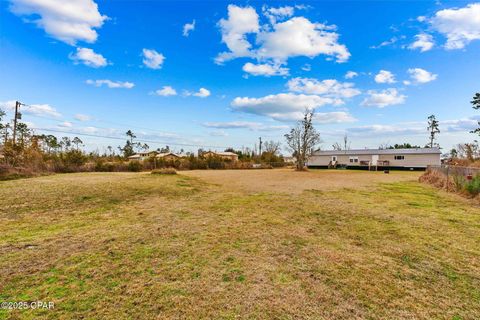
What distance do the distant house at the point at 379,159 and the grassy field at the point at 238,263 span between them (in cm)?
3281

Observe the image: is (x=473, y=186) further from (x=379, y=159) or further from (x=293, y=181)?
(x=379, y=159)

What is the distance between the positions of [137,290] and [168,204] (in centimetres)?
479

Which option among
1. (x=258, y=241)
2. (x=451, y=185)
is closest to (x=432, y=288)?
(x=258, y=241)

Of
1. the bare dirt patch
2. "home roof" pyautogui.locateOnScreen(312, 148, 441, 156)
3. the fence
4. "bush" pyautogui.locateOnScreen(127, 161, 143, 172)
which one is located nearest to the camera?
the fence

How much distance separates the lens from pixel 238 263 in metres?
3.12

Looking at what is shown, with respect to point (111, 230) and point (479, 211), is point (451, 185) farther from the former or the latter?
point (111, 230)

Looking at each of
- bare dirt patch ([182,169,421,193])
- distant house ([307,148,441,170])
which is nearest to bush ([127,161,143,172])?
bare dirt patch ([182,169,421,193])

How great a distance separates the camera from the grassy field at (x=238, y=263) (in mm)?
2180

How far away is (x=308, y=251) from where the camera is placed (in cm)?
355

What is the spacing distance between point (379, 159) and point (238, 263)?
38587 millimetres

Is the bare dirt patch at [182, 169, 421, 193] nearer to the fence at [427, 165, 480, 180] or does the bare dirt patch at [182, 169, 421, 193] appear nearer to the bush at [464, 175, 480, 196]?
the fence at [427, 165, 480, 180]

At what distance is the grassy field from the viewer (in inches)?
85.8

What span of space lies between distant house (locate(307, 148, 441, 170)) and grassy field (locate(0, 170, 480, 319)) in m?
32.8

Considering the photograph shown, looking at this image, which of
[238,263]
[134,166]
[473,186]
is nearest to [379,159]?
[473,186]
